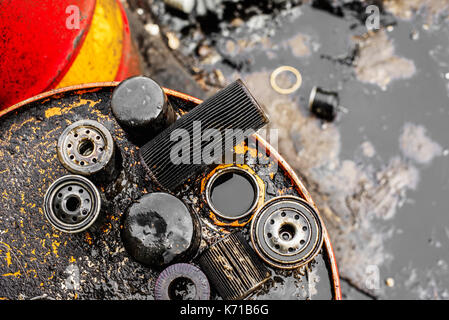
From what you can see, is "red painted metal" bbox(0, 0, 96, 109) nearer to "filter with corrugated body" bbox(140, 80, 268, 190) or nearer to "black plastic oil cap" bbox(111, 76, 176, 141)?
"black plastic oil cap" bbox(111, 76, 176, 141)

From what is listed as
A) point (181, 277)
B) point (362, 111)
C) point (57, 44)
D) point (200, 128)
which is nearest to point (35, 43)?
point (57, 44)

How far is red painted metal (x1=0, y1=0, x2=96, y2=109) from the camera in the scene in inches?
84.5

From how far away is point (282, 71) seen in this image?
3520 mm

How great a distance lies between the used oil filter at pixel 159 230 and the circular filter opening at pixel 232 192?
0.22 meters

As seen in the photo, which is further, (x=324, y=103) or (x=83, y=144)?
(x=324, y=103)

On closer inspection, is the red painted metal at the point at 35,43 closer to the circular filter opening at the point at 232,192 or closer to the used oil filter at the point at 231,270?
the circular filter opening at the point at 232,192

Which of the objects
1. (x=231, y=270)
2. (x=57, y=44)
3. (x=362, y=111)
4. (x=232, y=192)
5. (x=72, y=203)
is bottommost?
(x=362, y=111)

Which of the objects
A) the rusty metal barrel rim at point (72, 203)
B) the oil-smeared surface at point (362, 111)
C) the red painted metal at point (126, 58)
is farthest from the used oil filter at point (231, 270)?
the red painted metal at point (126, 58)

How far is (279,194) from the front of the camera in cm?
214

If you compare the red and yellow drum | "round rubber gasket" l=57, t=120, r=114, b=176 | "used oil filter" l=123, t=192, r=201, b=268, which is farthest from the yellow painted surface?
"used oil filter" l=123, t=192, r=201, b=268

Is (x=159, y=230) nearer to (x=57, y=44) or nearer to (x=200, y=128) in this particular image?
(x=200, y=128)

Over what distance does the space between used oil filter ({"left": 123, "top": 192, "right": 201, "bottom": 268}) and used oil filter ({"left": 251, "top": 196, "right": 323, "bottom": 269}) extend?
32 cm

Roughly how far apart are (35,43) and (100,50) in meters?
0.52

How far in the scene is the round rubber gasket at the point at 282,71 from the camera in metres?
3.48
